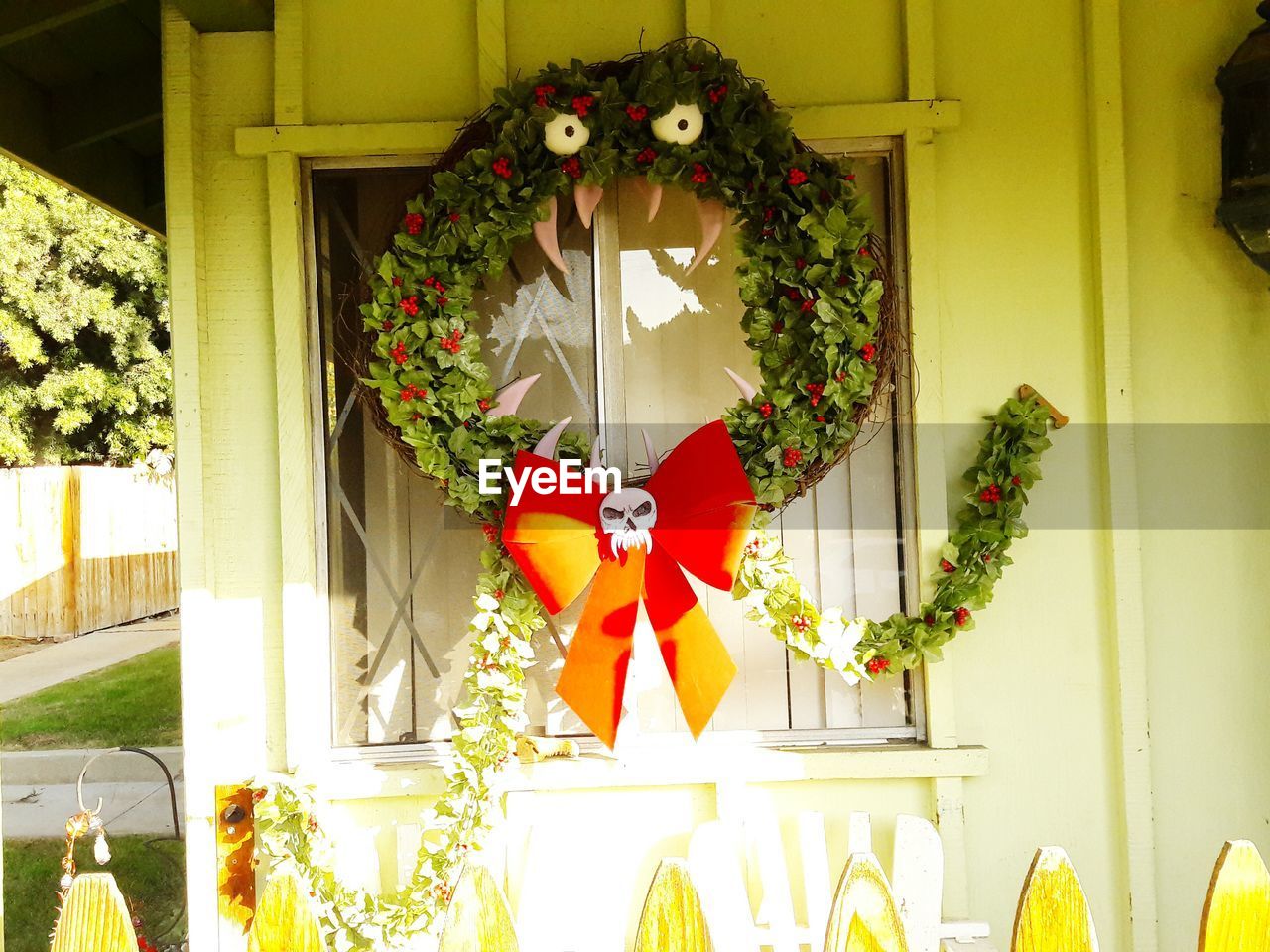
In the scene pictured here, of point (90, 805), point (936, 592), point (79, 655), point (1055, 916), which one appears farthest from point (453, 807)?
point (79, 655)

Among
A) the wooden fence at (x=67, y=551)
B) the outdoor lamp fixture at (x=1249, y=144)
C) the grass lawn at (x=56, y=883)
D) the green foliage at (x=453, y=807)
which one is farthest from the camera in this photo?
the wooden fence at (x=67, y=551)

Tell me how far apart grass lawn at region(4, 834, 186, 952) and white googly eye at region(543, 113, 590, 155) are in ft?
12.0

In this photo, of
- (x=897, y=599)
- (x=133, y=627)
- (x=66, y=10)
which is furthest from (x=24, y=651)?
(x=897, y=599)

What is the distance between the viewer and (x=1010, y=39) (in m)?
2.50

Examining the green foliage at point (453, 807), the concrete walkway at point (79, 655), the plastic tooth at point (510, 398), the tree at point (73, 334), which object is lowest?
the concrete walkway at point (79, 655)

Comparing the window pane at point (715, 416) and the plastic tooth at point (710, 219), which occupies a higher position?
the plastic tooth at point (710, 219)

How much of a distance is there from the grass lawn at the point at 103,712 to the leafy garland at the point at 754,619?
6899 millimetres

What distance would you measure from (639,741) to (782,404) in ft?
3.08

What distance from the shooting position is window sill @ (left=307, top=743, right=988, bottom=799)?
2.42 metres

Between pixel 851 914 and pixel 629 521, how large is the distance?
1377 millimetres

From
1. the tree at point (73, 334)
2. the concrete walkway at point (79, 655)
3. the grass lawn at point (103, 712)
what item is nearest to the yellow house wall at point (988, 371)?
the grass lawn at point (103, 712)

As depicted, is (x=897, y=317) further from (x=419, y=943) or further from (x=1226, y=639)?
(x=419, y=943)

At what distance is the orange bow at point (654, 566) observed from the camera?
7.44 ft

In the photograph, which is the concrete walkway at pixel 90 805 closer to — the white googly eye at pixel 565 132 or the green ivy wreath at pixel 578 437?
the green ivy wreath at pixel 578 437
